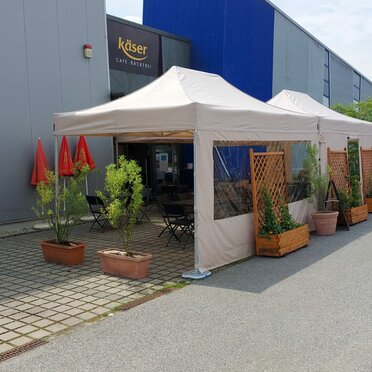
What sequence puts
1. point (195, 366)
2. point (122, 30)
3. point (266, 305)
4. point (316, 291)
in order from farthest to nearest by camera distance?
point (122, 30), point (316, 291), point (266, 305), point (195, 366)

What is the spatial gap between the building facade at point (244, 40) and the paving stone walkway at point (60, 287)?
915 cm

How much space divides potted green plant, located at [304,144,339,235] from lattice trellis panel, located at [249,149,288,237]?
1018mm

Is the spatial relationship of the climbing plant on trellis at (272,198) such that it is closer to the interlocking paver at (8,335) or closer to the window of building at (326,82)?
the interlocking paver at (8,335)

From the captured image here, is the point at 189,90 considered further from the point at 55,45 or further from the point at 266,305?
the point at 55,45

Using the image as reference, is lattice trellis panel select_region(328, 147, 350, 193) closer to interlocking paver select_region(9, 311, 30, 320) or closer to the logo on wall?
the logo on wall

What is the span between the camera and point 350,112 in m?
22.0

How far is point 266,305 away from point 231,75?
11902 millimetres

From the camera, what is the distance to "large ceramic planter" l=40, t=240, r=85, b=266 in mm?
6340

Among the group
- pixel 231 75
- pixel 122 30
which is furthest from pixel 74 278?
pixel 231 75

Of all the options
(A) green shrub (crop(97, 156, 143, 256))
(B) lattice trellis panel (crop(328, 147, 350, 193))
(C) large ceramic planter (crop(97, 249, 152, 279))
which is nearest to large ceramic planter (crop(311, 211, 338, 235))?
(B) lattice trellis panel (crop(328, 147, 350, 193))

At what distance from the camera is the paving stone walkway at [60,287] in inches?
168

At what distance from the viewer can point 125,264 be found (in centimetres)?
568

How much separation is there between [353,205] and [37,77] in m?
7.33

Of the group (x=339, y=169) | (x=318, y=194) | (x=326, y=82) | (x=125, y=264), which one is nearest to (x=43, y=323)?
(x=125, y=264)
